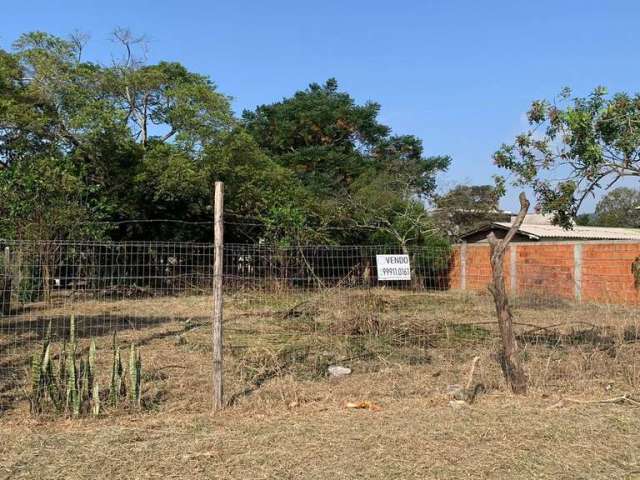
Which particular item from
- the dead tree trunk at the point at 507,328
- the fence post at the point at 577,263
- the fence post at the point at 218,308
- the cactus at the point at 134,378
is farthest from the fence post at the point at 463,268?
the cactus at the point at 134,378

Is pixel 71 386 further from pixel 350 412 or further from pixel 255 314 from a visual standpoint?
pixel 255 314

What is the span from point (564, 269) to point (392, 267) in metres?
9.28

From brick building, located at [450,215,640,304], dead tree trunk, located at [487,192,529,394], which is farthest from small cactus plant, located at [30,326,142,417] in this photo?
brick building, located at [450,215,640,304]

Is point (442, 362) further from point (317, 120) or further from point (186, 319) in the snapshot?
point (317, 120)

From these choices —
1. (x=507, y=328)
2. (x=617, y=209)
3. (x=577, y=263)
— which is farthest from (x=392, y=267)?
(x=617, y=209)

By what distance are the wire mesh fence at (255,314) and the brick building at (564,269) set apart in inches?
2.4

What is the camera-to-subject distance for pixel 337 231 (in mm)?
22281

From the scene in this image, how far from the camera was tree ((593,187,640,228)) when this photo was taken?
185 ft

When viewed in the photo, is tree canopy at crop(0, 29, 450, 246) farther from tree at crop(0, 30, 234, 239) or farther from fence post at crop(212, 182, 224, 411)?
fence post at crop(212, 182, 224, 411)

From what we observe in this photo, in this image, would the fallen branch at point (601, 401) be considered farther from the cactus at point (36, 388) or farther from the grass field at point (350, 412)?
the cactus at point (36, 388)

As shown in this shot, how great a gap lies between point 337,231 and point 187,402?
1698cm

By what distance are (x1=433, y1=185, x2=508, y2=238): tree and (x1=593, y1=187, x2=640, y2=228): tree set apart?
1227 inches

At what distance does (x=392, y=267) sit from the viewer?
9320 mm

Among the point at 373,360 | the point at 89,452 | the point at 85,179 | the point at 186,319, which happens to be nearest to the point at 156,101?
the point at 85,179
